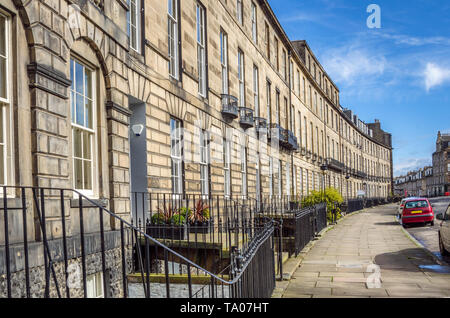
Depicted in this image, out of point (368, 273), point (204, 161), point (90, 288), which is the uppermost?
point (204, 161)

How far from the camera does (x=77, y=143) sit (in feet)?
24.8

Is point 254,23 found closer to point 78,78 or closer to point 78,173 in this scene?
point 78,78

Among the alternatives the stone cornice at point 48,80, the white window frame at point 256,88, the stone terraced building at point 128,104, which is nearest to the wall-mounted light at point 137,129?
the stone terraced building at point 128,104

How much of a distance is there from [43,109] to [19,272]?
6.83 feet

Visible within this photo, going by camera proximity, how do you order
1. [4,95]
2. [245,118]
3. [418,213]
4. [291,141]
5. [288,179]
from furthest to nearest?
[288,179]
[291,141]
[418,213]
[245,118]
[4,95]

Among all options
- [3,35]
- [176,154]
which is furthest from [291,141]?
[3,35]

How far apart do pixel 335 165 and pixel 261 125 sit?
1004 inches

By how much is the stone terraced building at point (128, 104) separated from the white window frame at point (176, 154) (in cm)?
4

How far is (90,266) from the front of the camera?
23.6 ft

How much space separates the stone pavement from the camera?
8.38m

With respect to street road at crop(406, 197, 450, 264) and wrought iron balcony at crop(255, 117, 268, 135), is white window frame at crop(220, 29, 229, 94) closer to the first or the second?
wrought iron balcony at crop(255, 117, 268, 135)

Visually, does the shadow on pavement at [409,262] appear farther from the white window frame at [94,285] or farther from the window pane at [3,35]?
the window pane at [3,35]

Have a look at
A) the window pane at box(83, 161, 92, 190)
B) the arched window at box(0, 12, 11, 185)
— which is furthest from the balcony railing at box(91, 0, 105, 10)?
the window pane at box(83, 161, 92, 190)

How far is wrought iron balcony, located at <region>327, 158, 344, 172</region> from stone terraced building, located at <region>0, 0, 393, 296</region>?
19905mm
